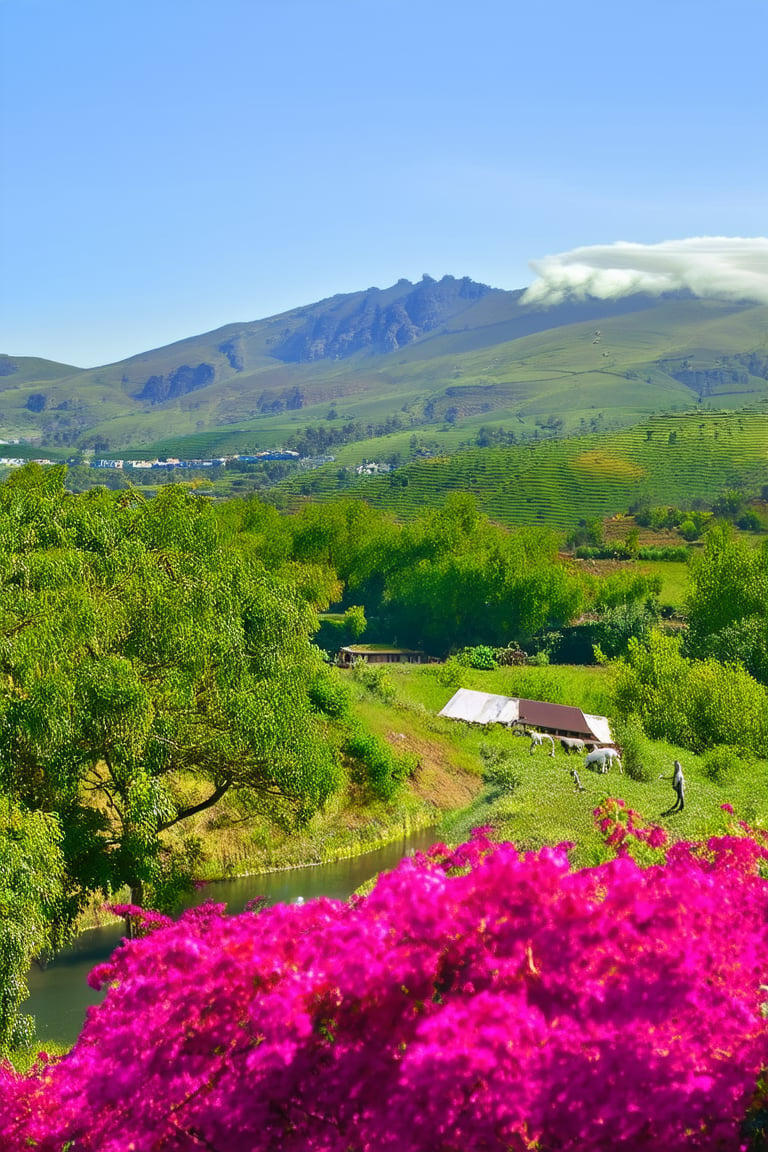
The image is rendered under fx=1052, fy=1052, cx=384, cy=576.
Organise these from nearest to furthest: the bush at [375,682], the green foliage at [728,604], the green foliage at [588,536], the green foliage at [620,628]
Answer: the bush at [375,682]
the green foliage at [728,604]
the green foliage at [620,628]
the green foliage at [588,536]

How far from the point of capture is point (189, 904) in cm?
3297

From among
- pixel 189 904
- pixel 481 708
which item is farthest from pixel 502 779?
pixel 481 708

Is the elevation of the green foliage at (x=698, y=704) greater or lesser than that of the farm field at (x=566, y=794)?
lesser

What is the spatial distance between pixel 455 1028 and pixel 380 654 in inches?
3378

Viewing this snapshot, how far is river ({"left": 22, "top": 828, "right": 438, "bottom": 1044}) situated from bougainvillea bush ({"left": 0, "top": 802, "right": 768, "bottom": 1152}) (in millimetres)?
12883

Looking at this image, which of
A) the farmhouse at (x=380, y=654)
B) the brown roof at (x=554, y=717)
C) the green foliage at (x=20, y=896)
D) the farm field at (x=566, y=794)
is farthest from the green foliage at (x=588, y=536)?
the green foliage at (x=20, y=896)

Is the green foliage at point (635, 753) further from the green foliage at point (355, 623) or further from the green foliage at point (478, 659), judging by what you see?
the green foliage at point (355, 623)

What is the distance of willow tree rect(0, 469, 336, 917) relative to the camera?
2262 cm

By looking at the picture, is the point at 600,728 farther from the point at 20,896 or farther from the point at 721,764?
the point at 20,896

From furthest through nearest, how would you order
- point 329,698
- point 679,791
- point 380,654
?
point 380,654
point 329,698
point 679,791

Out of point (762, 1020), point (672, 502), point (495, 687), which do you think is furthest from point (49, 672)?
point (672, 502)

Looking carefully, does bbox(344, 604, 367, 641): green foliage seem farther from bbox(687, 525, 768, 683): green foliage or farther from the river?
the river

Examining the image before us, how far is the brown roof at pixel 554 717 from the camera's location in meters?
58.6

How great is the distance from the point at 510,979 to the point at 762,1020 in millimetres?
1770
